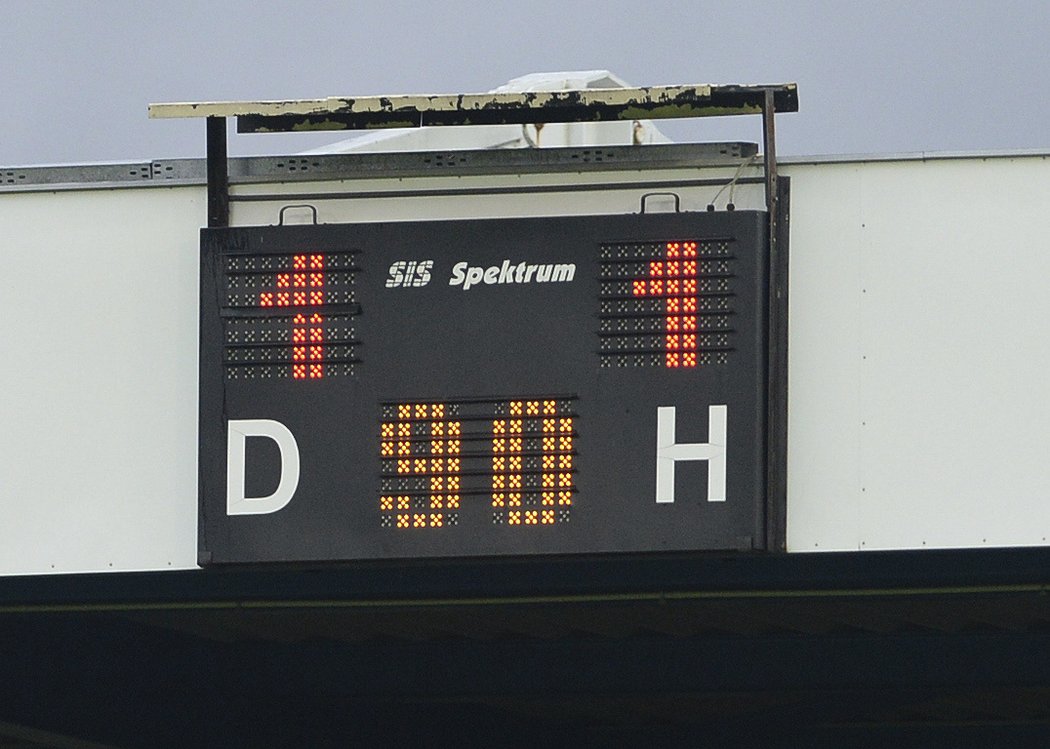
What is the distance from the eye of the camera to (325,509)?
883 centimetres

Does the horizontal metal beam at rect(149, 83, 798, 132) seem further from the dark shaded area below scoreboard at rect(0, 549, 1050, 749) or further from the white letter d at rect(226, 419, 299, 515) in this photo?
the dark shaded area below scoreboard at rect(0, 549, 1050, 749)

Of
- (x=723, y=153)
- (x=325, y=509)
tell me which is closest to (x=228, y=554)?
(x=325, y=509)

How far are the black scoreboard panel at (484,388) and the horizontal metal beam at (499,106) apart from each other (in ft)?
1.57

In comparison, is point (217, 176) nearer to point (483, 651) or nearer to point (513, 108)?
point (513, 108)

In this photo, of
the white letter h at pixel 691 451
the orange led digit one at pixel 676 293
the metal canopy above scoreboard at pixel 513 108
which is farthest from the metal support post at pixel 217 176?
the white letter h at pixel 691 451

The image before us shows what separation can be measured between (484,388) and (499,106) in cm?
121

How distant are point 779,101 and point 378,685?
6825mm

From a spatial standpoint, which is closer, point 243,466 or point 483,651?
point 243,466

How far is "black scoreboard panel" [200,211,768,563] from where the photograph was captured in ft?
28.3

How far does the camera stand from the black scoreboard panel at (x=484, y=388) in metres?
8.62

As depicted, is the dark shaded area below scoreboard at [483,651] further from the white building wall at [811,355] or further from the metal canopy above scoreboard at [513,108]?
the metal canopy above scoreboard at [513,108]

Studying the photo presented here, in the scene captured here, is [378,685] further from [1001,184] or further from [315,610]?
[1001,184]

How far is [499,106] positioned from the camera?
8.93 metres

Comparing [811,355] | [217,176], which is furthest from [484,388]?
[217,176]
